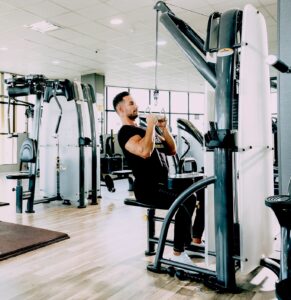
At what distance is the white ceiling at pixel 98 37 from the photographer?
19.3 ft

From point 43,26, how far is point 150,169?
543 cm

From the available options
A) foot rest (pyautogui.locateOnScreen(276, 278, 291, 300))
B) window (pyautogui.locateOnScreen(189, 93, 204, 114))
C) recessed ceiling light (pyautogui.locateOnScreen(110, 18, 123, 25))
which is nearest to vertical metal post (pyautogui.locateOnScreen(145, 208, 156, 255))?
foot rest (pyautogui.locateOnScreen(276, 278, 291, 300))

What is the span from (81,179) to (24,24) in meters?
3.55

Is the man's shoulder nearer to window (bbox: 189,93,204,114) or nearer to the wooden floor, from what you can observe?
the wooden floor

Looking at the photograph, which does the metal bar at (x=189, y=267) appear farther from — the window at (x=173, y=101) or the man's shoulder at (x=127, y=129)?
the window at (x=173, y=101)

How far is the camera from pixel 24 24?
6723 millimetres

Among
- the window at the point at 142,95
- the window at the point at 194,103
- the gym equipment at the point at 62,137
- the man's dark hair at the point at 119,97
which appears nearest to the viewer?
the man's dark hair at the point at 119,97

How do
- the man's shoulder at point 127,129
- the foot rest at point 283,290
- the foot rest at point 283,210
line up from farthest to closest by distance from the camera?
the man's shoulder at point 127,129
the foot rest at point 283,210
the foot rest at point 283,290

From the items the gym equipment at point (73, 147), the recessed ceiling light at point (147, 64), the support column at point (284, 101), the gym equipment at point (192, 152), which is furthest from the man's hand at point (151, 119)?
the recessed ceiling light at point (147, 64)

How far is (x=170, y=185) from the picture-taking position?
2586 millimetres

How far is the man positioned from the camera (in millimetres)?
2523

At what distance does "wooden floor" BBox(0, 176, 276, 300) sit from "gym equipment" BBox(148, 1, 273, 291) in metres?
0.20

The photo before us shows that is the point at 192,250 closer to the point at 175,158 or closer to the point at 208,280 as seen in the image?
the point at 208,280

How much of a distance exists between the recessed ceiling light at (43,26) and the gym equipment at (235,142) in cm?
532
